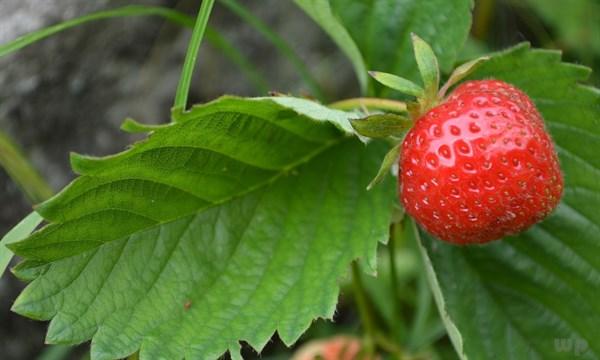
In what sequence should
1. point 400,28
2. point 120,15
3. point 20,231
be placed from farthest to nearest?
point 120,15 < point 400,28 < point 20,231

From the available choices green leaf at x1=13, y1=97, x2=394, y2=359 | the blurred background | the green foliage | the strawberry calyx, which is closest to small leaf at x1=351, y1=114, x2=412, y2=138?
the strawberry calyx

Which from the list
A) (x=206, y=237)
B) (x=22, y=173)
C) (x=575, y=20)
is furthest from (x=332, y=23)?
(x=575, y=20)

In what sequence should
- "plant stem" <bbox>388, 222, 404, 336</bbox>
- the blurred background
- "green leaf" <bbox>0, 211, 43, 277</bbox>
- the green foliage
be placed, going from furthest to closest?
the green foliage
the blurred background
"plant stem" <bbox>388, 222, 404, 336</bbox>
"green leaf" <bbox>0, 211, 43, 277</bbox>

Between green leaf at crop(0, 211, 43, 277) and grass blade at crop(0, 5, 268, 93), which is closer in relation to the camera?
green leaf at crop(0, 211, 43, 277)

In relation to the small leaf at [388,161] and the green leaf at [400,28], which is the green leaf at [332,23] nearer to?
the green leaf at [400,28]

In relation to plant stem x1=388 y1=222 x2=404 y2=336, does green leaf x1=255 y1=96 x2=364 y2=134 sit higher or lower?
higher

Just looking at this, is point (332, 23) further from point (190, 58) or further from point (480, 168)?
point (480, 168)

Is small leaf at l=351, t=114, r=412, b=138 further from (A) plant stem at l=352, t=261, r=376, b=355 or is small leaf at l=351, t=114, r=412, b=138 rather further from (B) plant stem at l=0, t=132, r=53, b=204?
(B) plant stem at l=0, t=132, r=53, b=204
